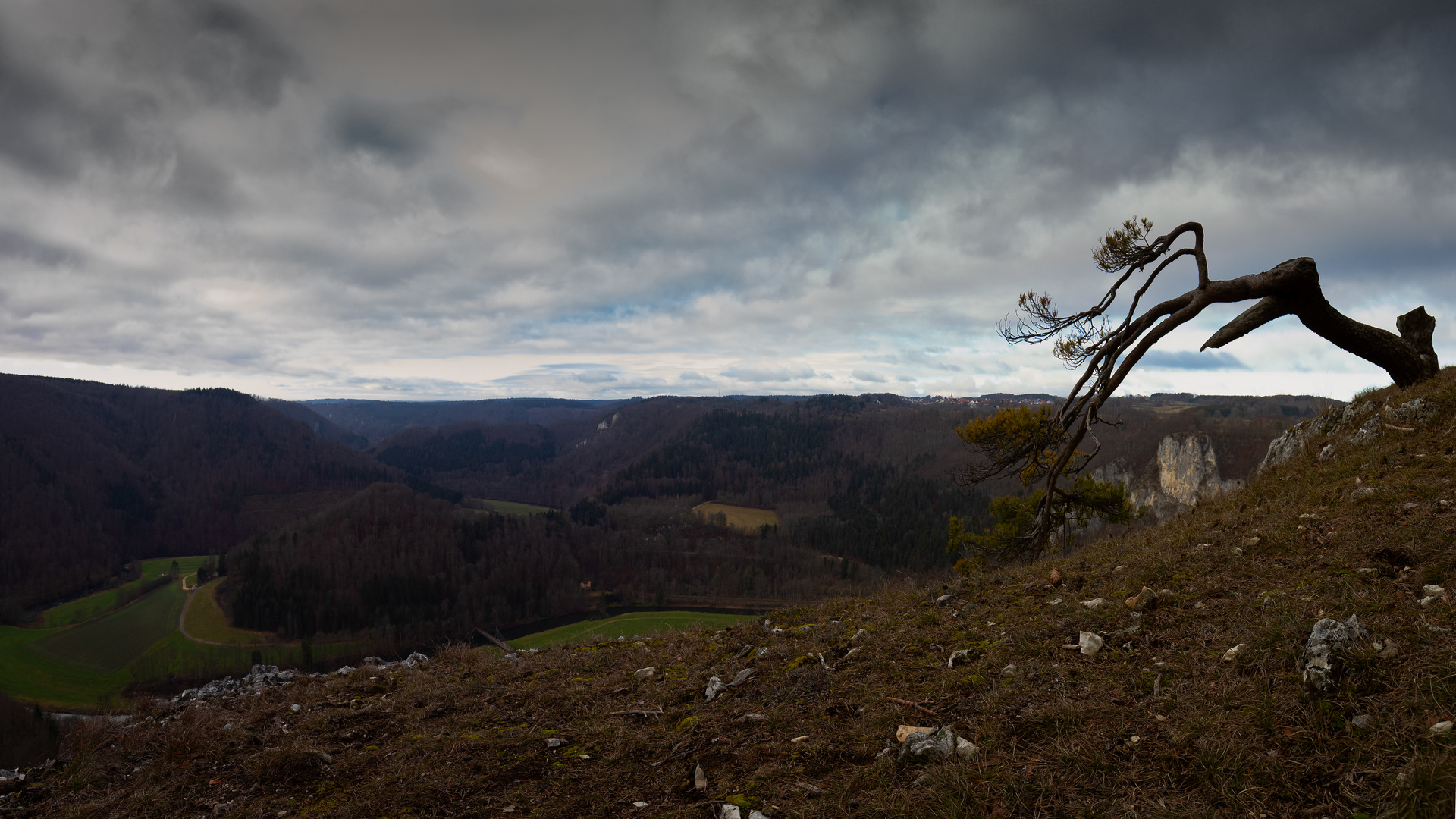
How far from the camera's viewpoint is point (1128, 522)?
24141 mm

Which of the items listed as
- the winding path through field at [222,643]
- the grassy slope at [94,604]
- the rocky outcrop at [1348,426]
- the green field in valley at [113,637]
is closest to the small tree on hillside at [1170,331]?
the rocky outcrop at [1348,426]

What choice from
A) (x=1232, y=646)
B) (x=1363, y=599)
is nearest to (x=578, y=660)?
(x=1232, y=646)

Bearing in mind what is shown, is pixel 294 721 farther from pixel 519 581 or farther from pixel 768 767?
pixel 519 581

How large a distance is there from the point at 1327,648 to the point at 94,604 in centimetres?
21517

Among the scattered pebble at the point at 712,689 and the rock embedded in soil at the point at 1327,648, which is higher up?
the rock embedded in soil at the point at 1327,648

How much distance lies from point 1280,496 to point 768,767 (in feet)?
34.9

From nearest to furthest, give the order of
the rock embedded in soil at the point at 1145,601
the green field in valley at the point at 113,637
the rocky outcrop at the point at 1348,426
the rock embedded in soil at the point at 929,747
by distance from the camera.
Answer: the rock embedded in soil at the point at 929,747, the rock embedded in soil at the point at 1145,601, the rocky outcrop at the point at 1348,426, the green field in valley at the point at 113,637

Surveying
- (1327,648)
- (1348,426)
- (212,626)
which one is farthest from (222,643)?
(1348,426)

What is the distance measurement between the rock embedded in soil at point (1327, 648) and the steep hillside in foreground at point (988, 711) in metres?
0.06

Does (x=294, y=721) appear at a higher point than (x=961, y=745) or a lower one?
lower

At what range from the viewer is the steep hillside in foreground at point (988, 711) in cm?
354

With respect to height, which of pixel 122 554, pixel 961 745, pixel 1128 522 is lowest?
pixel 122 554

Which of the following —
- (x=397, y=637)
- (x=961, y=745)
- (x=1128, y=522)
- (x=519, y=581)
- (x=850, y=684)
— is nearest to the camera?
(x=961, y=745)

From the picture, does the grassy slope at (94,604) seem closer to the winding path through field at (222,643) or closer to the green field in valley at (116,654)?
the green field in valley at (116,654)
